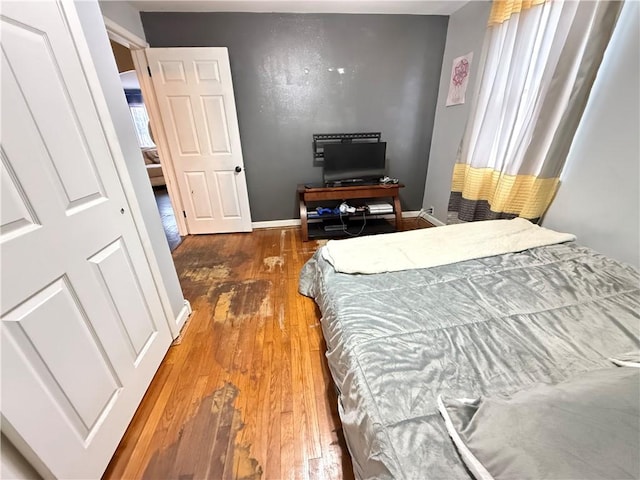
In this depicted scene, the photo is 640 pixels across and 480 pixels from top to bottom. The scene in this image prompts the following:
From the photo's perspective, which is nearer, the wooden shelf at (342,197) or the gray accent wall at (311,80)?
the gray accent wall at (311,80)

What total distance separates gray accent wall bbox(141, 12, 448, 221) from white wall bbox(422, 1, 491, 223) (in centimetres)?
11

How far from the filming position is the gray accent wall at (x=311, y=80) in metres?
2.60

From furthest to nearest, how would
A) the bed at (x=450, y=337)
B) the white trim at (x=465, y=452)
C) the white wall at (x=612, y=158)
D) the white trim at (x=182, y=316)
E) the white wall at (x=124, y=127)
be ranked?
the white trim at (x=182, y=316)
the white wall at (x=612, y=158)
the white wall at (x=124, y=127)
the bed at (x=450, y=337)
the white trim at (x=465, y=452)

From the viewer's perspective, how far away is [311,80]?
2840 millimetres

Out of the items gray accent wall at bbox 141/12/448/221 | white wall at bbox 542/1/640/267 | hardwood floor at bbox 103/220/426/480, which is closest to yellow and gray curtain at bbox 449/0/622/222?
white wall at bbox 542/1/640/267

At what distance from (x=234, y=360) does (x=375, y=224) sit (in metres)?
2.41

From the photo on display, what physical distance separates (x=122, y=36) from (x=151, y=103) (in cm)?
58

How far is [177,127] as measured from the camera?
276cm

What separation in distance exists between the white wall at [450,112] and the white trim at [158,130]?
3206 mm

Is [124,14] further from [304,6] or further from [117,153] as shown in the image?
[117,153]

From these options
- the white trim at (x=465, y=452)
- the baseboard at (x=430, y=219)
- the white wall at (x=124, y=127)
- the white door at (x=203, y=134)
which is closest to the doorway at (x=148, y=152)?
the white wall at (x=124, y=127)

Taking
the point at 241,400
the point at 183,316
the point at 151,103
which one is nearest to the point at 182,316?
the point at 183,316

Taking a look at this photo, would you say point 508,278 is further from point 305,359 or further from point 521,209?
point 305,359

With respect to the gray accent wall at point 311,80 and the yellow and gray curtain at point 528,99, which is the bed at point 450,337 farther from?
the gray accent wall at point 311,80
